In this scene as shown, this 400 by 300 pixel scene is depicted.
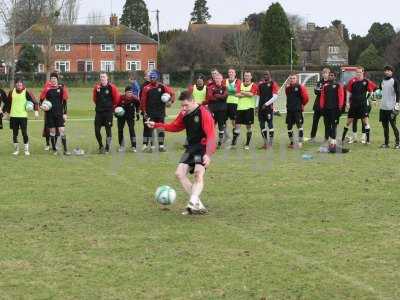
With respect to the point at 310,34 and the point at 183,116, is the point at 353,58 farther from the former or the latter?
the point at 183,116

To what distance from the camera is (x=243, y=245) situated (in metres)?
7.74

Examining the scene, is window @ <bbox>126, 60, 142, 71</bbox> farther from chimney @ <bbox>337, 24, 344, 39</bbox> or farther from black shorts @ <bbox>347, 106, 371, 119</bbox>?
black shorts @ <bbox>347, 106, 371, 119</bbox>

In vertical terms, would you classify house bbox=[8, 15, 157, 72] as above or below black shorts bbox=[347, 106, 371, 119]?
above

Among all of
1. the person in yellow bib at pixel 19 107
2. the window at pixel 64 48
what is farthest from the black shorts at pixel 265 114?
the window at pixel 64 48

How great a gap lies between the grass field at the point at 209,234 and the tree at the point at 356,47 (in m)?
94.2

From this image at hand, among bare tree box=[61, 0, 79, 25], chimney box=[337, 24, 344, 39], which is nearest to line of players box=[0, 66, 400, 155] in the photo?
bare tree box=[61, 0, 79, 25]

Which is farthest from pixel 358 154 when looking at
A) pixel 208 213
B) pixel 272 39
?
pixel 272 39

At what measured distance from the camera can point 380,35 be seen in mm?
103438

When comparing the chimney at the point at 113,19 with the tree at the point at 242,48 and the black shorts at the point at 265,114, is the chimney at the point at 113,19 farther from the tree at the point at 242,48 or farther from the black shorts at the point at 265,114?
the black shorts at the point at 265,114

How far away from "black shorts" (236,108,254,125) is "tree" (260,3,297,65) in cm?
6989

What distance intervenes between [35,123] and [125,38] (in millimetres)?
70897

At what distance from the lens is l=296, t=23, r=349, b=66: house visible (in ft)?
359

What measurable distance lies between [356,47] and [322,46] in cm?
727

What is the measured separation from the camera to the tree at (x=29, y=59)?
78750 millimetres
